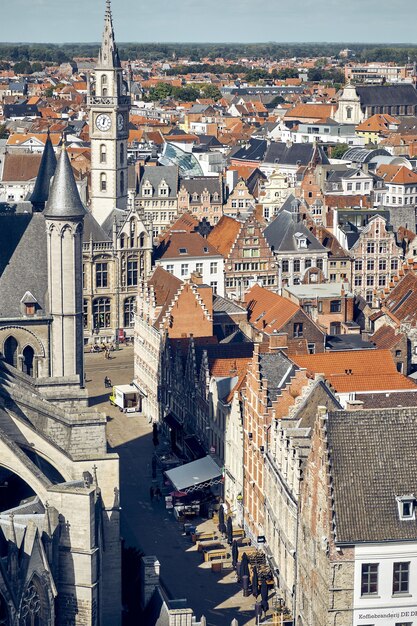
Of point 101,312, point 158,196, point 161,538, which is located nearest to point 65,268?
point 161,538

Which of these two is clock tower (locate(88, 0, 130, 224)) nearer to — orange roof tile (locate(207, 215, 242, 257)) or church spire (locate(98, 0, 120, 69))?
church spire (locate(98, 0, 120, 69))

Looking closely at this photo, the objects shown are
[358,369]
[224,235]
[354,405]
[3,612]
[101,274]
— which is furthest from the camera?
[224,235]

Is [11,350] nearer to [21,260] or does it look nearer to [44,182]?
[21,260]

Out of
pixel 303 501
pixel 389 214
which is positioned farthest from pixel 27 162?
pixel 303 501

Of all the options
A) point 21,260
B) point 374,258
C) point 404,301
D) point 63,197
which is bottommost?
point 374,258

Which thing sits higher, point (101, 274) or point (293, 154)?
point (293, 154)

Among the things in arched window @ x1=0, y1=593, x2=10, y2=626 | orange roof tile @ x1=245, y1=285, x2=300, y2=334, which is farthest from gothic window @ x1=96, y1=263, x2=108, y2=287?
arched window @ x1=0, y1=593, x2=10, y2=626

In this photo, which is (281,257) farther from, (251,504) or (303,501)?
(303,501)
